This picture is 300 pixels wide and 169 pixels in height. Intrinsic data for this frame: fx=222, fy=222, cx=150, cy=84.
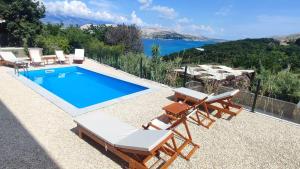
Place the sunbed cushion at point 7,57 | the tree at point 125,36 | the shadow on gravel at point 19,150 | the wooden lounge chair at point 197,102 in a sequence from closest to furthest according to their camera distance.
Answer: the shadow on gravel at point 19,150 → the wooden lounge chair at point 197,102 → the sunbed cushion at point 7,57 → the tree at point 125,36

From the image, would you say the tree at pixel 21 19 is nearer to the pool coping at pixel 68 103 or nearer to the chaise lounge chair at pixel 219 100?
the pool coping at pixel 68 103

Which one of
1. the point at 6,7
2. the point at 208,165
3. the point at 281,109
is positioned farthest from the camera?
the point at 6,7

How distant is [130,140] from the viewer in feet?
12.1

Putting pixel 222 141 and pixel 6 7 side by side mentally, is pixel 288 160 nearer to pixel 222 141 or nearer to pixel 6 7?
pixel 222 141

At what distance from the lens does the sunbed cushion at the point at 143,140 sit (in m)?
3.27

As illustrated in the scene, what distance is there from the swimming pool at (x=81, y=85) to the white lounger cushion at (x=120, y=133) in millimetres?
2781

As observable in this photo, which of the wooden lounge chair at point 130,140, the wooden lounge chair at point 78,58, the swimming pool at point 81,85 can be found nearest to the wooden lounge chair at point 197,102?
the wooden lounge chair at point 130,140

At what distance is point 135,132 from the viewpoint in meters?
4.04

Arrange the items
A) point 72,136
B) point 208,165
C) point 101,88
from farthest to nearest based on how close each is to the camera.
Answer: point 101,88
point 72,136
point 208,165

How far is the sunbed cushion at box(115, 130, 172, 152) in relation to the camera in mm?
3274

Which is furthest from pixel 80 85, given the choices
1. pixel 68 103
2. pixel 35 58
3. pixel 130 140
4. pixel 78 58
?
pixel 130 140

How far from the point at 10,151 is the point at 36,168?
0.80 metres

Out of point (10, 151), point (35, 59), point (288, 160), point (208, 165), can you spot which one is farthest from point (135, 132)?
point (35, 59)

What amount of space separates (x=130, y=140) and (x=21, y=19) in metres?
17.0
